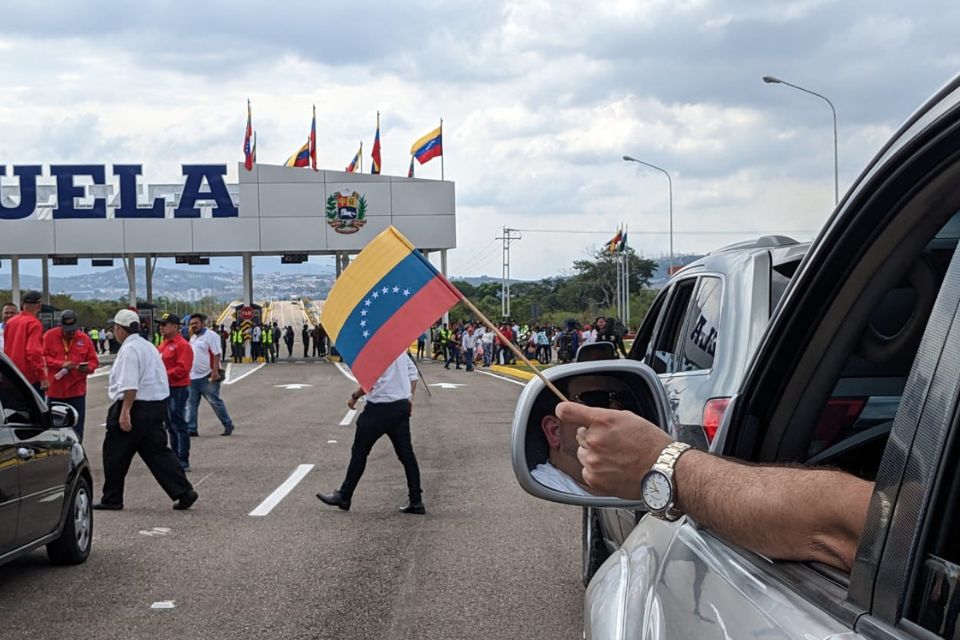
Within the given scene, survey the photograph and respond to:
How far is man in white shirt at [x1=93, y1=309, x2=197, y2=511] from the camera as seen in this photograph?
33.9 feet

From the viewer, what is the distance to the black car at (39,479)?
691 cm

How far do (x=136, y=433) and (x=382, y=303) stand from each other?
5565 millimetres

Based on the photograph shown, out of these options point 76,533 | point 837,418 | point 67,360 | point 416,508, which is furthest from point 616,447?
point 67,360

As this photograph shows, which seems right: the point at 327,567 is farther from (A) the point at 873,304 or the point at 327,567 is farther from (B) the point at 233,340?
(B) the point at 233,340

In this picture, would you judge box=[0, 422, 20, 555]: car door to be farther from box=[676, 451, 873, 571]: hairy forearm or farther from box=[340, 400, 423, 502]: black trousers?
box=[676, 451, 873, 571]: hairy forearm

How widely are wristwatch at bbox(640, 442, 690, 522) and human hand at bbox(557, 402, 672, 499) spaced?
0.04 metres

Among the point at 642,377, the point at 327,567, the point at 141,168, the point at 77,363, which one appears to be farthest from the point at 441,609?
the point at 141,168

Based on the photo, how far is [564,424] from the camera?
244 centimetres

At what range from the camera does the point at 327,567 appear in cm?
794

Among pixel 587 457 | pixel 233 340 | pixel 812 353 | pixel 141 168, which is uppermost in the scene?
pixel 141 168

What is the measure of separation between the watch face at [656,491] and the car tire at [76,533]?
6.73 metres

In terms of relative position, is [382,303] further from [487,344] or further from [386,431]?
[487,344]

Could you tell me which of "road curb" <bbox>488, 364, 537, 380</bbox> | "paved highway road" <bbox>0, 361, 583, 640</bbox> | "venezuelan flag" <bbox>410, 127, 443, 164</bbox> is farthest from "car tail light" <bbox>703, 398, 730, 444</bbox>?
"venezuelan flag" <bbox>410, 127, 443, 164</bbox>

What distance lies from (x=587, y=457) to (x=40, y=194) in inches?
2124
